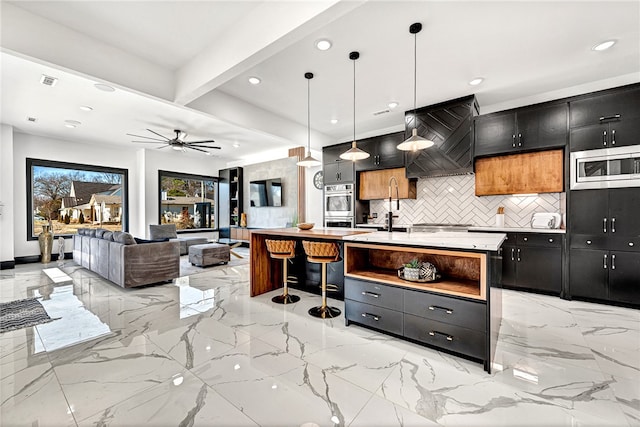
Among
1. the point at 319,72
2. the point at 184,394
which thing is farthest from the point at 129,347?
the point at 319,72

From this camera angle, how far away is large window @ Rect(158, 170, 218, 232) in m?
8.27

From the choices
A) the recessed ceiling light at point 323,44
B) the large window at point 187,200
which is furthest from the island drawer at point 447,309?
the large window at point 187,200

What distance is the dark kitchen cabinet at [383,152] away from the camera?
16.4 ft

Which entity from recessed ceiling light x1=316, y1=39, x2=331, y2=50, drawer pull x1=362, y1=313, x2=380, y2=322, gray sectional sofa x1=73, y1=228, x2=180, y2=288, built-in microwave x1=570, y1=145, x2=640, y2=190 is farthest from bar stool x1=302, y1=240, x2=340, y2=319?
built-in microwave x1=570, y1=145, x2=640, y2=190

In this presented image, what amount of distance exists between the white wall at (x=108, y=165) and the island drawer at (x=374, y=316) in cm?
720

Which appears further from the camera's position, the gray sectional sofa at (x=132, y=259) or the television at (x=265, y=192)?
the television at (x=265, y=192)

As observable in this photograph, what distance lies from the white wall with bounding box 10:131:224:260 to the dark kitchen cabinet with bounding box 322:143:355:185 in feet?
16.3

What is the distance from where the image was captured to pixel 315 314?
306cm

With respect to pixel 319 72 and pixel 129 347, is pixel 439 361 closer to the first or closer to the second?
pixel 129 347

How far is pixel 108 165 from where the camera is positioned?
7254mm

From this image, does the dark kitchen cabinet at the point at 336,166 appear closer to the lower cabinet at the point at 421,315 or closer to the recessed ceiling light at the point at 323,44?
the recessed ceiling light at the point at 323,44

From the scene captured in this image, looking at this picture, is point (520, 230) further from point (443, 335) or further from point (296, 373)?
point (296, 373)

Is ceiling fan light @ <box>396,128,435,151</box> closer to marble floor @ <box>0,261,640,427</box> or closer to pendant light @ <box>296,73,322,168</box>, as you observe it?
pendant light @ <box>296,73,322,168</box>

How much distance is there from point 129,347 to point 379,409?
213 centimetres
